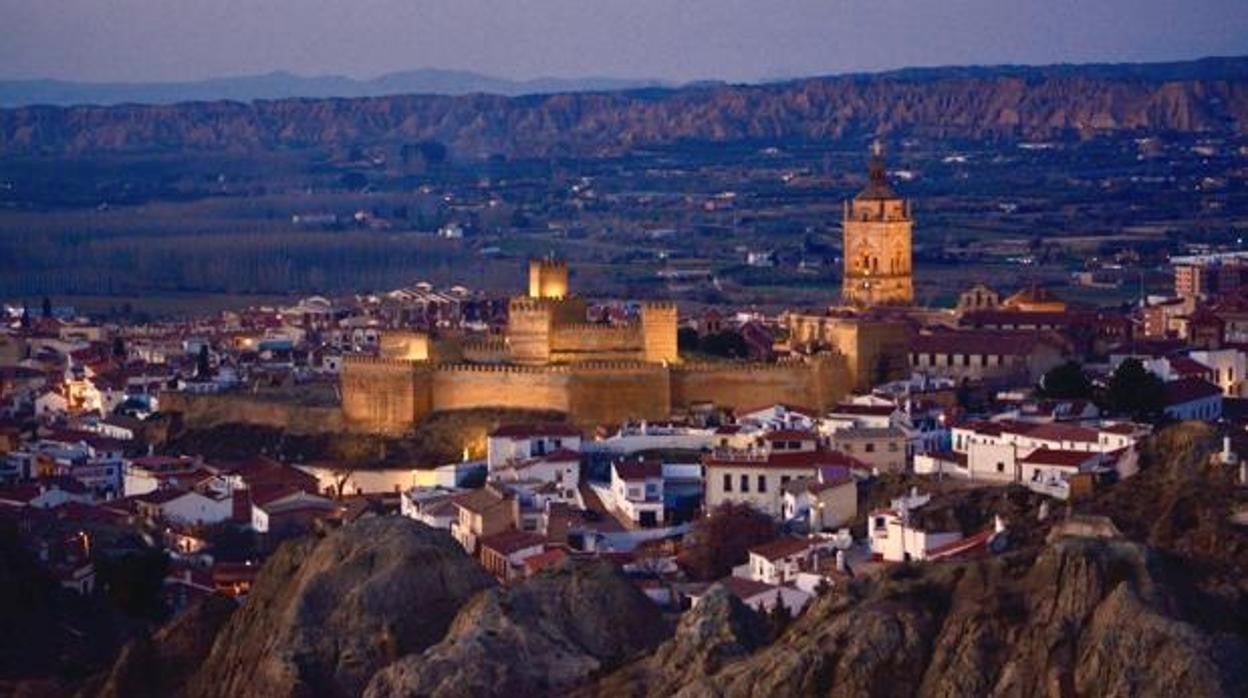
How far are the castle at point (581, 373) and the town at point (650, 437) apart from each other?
1.8 inches

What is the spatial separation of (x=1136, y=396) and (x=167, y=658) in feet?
62.6

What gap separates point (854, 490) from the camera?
4119cm

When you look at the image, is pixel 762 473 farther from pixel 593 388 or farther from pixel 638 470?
pixel 593 388

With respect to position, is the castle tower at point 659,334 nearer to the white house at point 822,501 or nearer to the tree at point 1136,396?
the tree at point 1136,396

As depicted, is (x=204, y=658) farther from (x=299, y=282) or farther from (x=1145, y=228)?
(x=1145, y=228)

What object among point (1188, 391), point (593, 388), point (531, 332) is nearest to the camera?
point (1188, 391)

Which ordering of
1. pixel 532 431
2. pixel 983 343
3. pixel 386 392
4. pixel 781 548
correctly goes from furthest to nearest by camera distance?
pixel 983 343
pixel 386 392
pixel 532 431
pixel 781 548

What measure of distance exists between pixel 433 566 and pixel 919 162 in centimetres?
14061

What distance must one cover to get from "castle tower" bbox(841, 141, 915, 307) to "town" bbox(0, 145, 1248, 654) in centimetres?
6

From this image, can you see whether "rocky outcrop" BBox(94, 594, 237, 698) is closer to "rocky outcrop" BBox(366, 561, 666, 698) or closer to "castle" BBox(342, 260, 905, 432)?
"rocky outcrop" BBox(366, 561, 666, 698)

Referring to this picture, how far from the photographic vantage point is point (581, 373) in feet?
163

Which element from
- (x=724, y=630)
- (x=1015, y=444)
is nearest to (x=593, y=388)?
(x=1015, y=444)

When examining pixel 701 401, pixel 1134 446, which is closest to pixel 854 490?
pixel 1134 446

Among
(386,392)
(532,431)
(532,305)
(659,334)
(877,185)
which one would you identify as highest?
(877,185)
